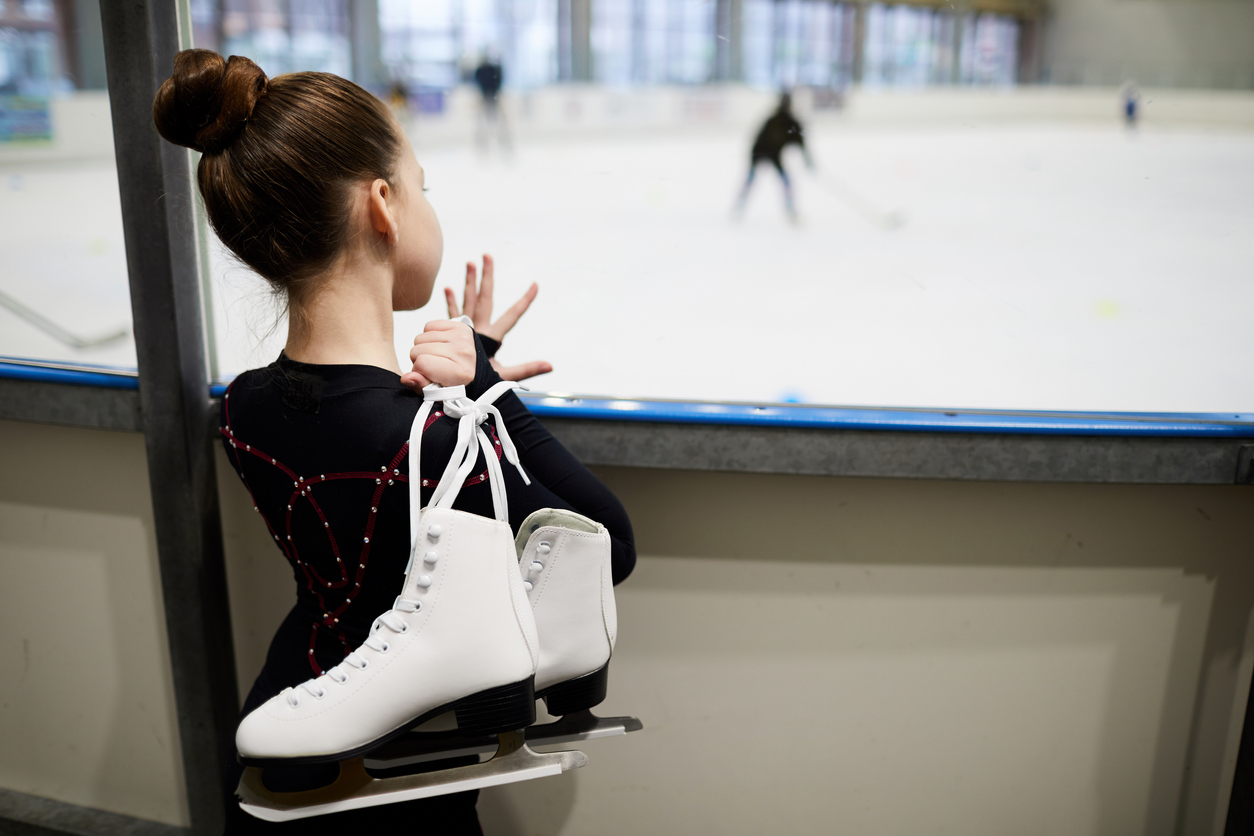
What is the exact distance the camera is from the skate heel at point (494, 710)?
544 mm

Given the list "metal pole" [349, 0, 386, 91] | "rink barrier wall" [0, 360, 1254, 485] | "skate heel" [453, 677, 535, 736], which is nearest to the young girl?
"skate heel" [453, 677, 535, 736]

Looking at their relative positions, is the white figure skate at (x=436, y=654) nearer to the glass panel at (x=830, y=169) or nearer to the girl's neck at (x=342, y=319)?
the girl's neck at (x=342, y=319)

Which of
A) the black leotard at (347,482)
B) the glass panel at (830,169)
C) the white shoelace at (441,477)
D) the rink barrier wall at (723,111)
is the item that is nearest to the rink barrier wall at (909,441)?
the glass panel at (830,169)

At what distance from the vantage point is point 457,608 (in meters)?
0.53

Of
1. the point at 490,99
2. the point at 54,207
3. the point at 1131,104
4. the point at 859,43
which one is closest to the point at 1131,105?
the point at 1131,104

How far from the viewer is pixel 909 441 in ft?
2.95

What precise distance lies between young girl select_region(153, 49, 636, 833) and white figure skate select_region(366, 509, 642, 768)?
0.04 meters

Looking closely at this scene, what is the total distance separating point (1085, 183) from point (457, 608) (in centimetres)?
152

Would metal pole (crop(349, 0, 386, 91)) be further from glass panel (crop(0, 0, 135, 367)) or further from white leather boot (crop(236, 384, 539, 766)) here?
white leather boot (crop(236, 384, 539, 766))

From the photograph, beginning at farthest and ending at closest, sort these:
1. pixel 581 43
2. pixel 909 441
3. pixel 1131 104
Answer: pixel 581 43
pixel 1131 104
pixel 909 441

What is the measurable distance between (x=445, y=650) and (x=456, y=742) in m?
0.17

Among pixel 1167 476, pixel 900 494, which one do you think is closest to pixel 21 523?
pixel 900 494

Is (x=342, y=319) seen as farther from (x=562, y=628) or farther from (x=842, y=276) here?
(x=842, y=276)

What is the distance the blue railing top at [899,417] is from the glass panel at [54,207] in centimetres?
75
